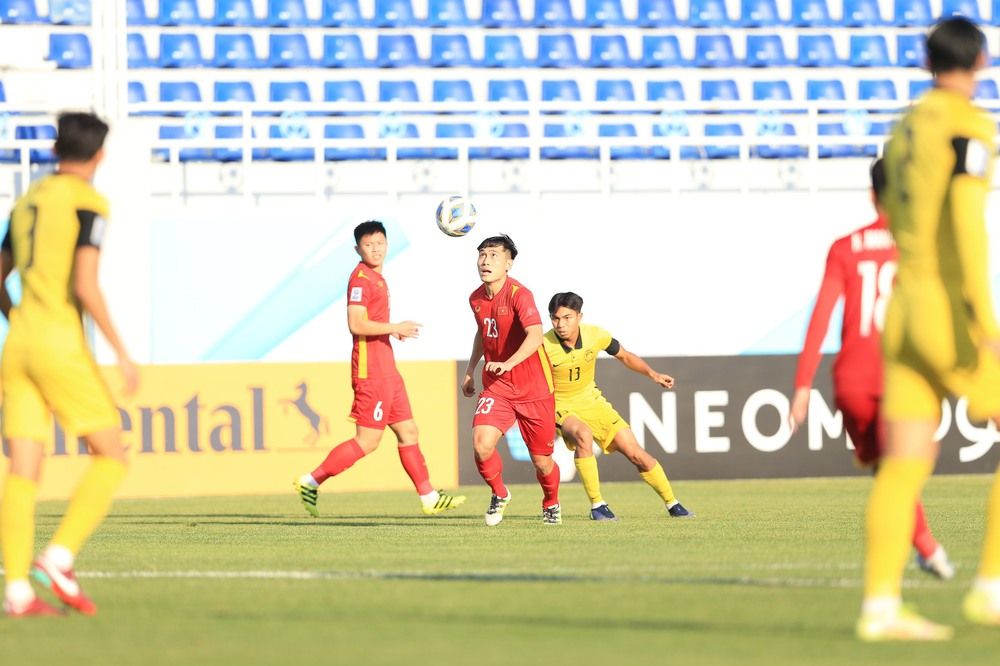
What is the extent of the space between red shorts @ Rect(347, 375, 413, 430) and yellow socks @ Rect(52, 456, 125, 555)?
5539 mm

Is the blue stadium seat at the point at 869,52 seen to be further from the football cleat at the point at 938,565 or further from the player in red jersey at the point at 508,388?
the football cleat at the point at 938,565

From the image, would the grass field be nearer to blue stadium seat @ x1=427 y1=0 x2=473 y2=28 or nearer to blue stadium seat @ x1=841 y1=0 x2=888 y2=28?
blue stadium seat @ x1=427 y1=0 x2=473 y2=28

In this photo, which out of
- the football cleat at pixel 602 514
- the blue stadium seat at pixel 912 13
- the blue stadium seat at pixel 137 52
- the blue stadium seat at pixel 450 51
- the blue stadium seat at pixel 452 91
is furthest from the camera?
the blue stadium seat at pixel 912 13

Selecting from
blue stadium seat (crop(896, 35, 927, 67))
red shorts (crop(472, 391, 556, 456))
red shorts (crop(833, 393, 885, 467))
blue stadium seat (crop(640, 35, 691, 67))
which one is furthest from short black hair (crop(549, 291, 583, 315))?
blue stadium seat (crop(896, 35, 927, 67))

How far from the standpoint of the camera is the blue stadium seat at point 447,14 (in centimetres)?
2164

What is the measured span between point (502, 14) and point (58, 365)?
16.5m

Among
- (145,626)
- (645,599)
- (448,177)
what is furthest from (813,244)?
(145,626)

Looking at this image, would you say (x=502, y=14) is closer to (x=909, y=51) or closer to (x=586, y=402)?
(x=909, y=51)

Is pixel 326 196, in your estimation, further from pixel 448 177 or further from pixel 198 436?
pixel 198 436

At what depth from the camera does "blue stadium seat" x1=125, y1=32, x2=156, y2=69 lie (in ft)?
67.6

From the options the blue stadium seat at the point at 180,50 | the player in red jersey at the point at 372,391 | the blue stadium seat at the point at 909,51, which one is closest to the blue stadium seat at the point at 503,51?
the blue stadium seat at the point at 180,50

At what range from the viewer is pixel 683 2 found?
2269cm

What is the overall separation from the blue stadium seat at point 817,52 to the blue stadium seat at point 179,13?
833 cm

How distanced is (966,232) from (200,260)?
12.4 meters
